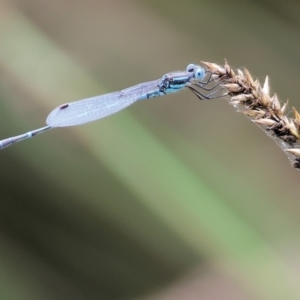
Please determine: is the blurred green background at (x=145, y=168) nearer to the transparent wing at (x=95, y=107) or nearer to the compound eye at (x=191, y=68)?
the transparent wing at (x=95, y=107)

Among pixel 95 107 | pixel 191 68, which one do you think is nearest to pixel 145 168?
pixel 95 107

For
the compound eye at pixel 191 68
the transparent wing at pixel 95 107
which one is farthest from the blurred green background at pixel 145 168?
the compound eye at pixel 191 68

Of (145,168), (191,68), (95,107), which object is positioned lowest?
(145,168)

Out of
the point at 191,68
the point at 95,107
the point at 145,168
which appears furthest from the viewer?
the point at 145,168

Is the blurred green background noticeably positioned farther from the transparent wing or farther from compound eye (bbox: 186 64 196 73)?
compound eye (bbox: 186 64 196 73)

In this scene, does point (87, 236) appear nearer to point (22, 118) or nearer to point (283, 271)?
point (22, 118)

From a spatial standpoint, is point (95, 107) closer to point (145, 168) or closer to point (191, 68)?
point (145, 168)

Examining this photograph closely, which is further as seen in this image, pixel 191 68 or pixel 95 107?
pixel 95 107

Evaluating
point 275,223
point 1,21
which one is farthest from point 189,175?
point 1,21
